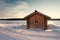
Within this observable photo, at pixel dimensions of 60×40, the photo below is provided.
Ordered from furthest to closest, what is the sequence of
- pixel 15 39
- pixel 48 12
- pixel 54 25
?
pixel 54 25 → pixel 48 12 → pixel 15 39

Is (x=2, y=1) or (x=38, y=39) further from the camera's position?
(x=2, y=1)

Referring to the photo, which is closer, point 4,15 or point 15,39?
point 15,39

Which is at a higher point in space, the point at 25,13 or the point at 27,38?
the point at 25,13

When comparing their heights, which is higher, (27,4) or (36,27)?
(27,4)

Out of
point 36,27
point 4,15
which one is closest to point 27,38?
point 36,27

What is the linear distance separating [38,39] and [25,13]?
3.44 meters

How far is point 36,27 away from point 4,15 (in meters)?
1.87

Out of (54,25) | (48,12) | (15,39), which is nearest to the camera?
(15,39)

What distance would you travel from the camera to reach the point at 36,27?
8.98 meters

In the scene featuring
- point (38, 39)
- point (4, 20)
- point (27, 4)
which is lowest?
point (38, 39)

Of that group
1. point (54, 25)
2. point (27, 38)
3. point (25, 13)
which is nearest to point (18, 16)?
point (25, 13)

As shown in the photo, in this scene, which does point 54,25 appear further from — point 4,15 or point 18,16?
point 4,15

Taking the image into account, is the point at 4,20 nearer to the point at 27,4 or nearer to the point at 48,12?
the point at 27,4

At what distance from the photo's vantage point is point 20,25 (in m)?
9.77
